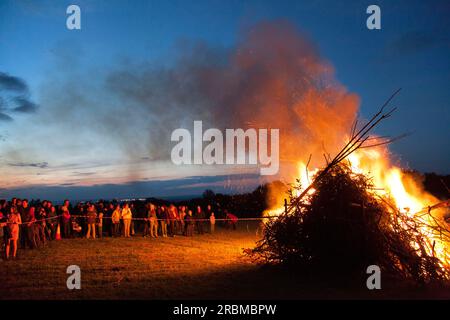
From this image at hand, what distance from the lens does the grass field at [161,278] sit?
783 centimetres

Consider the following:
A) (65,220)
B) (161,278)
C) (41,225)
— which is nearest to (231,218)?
(65,220)

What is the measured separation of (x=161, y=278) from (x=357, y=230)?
16.7 ft

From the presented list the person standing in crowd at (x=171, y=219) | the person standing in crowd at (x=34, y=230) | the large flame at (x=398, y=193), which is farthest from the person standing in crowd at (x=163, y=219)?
the large flame at (x=398, y=193)

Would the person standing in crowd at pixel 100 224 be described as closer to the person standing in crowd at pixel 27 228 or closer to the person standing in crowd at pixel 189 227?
the person standing in crowd at pixel 27 228

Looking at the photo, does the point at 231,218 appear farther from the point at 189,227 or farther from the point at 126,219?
the point at 126,219

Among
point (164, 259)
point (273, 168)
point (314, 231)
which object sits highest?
point (273, 168)

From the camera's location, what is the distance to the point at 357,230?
30.5 ft

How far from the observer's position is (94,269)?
34.1 ft

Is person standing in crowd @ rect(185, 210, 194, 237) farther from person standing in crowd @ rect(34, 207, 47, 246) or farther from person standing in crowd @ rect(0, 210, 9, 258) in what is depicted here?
person standing in crowd @ rect(0, 210, 9, 258)

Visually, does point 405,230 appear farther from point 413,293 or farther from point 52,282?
point 52,282

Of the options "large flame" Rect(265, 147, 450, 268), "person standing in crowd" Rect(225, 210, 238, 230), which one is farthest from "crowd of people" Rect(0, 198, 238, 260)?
"large flame" Rect(265, 147, 450, 268)

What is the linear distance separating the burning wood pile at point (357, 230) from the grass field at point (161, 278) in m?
0.57
